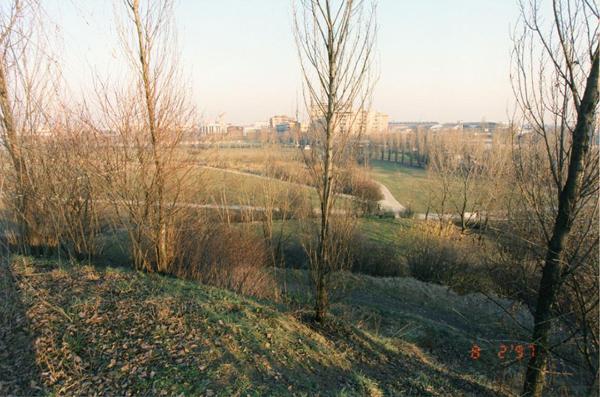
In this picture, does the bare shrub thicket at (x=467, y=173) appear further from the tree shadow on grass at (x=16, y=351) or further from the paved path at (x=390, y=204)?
the tree shadow on grass at (x=16, y=351)

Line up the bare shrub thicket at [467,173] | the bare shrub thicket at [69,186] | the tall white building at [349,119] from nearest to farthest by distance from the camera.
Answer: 1. the tall white building at [349,119]
2. the bare shrub thicket at [69,186]
3. the bare shrub thicket at [467,173]

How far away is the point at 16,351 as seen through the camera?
369cm

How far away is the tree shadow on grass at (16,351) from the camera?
3.23 meters

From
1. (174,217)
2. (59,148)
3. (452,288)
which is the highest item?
(59,148)

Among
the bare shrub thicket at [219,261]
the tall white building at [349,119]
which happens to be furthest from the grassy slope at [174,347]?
the tall white building at [349,119]

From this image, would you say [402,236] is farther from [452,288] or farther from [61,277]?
[61,277]

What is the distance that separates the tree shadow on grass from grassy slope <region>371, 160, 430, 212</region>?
2755cm

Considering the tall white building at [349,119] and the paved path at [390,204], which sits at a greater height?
the tall white building at [349,119]

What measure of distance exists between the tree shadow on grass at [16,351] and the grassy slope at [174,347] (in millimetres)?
11

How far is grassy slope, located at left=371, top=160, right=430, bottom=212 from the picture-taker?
33.3 meters

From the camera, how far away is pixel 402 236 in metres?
18.7

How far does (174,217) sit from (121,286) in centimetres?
202

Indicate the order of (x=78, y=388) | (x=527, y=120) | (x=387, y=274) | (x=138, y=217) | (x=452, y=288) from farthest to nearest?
1. (x=387, y=274)
2. (x=452, y=288)
3. (x=138, y=217)
4. (x=527, y=120)
5. (x=78, y=388)

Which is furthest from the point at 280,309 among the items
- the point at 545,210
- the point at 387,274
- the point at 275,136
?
the point at 275,136
